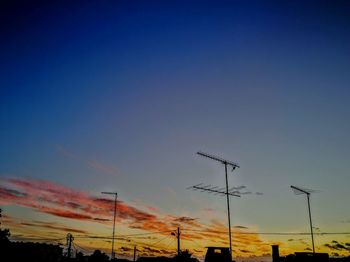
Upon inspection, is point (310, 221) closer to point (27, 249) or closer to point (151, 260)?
point (151, 260)

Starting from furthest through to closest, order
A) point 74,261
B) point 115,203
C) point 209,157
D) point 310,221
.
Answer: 1. point 74,261
2. point 115,203
3. point 310,221
4. point 209,157

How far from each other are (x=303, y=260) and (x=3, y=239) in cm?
5288

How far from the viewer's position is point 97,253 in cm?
11256

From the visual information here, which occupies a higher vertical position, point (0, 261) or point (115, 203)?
point (115, 203)

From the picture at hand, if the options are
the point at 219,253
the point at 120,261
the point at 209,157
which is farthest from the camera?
the point at 120,261

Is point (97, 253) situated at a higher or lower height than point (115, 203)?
lower

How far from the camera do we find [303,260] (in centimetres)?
3903

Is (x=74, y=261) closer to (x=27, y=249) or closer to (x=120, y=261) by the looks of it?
(x=120, y=261)

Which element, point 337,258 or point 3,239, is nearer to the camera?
point 337,258

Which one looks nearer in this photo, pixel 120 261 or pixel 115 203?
pixel 115 203

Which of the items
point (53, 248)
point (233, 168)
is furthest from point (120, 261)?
point (233, 168)

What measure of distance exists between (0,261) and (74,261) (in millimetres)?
26717

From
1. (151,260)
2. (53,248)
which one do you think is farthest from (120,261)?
(151,260)

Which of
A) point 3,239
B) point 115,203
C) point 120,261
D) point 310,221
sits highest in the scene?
point 115,203
